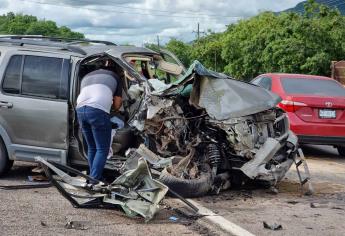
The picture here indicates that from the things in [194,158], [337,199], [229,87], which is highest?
[229,87]

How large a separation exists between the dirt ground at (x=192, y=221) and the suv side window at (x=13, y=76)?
1.28 meters

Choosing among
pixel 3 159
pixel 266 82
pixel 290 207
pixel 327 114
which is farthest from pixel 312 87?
pixel 3 159

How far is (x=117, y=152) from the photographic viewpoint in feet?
25.7

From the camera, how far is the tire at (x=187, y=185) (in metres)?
7.23

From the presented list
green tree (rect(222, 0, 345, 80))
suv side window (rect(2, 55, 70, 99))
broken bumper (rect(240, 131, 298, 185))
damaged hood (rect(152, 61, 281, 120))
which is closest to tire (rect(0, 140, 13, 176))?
suv side window (rect(2, 55, 70, 99))

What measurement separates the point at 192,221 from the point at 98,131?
1.68m

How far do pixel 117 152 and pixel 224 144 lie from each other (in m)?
1.44

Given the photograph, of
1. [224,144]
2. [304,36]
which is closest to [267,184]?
[224,144]

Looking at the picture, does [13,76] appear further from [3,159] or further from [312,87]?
[312,87]

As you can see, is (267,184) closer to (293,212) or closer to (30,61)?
(293,212)

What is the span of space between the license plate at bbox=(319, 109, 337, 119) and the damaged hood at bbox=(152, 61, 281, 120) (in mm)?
3424

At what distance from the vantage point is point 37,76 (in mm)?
8180

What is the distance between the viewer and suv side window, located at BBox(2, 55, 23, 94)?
323 inches

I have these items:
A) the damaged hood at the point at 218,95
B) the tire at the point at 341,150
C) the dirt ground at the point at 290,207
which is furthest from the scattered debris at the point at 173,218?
the tire at the point at 341,150
